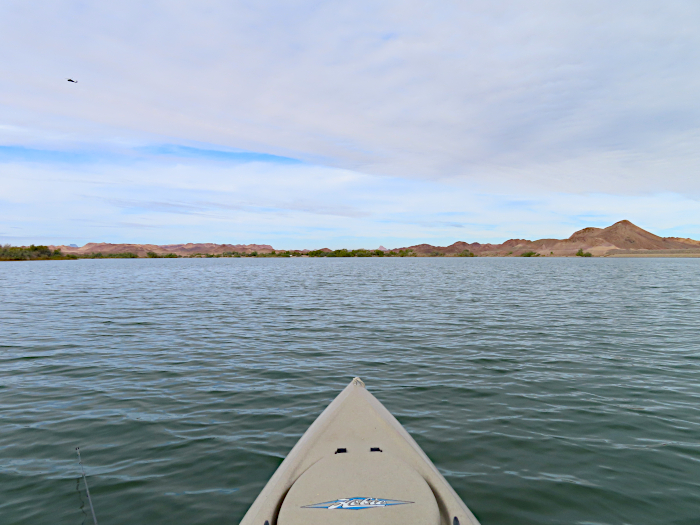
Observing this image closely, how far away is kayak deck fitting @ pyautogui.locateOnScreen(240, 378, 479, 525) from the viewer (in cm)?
447

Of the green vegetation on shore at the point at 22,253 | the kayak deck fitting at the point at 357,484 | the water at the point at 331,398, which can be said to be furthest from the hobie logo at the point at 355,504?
the green vegetation on shore at the point at 22,253

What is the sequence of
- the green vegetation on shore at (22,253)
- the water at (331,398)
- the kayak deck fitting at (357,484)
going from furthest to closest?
the green vegetation on shore at (22,253), the water at (331,398), the kayak deck fitting at (357,484)

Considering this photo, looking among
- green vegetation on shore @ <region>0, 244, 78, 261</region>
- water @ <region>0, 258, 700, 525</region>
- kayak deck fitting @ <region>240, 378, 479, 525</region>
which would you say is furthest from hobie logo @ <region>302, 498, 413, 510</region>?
green vegetation on shore @ <region>0, 244, 78, 261</region>

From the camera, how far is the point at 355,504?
4.59 metres

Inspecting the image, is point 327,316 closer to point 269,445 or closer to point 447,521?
point 269,445

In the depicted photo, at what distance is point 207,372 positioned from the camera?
1193 cm

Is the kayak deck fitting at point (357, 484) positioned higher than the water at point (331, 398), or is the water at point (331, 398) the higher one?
the kayak deck fitting at point (357, 484)

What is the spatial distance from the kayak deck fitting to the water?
1.00 meters

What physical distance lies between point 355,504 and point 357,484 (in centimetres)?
40

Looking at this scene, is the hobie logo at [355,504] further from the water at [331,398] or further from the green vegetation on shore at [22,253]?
the green vegetation on shore at [22,253]

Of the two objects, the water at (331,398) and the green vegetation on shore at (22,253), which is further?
the green vegetation on shore at (22,253)

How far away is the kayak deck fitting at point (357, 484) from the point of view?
4469mm

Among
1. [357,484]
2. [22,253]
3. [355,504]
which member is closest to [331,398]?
→ [357,484]

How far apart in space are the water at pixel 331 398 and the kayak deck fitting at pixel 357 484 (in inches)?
39.5
